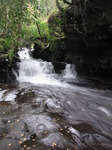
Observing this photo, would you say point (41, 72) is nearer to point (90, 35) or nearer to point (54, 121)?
point (90, 35)

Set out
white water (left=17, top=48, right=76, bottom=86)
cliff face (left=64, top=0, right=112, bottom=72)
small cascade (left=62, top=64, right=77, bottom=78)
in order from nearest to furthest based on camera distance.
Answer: cliff face (left=64, top=0, right=112, bottom=72) → white water (left=17, top=48, right=76, bottom=86) → small cascade (left=62, top=64, right=77, bottom=78)

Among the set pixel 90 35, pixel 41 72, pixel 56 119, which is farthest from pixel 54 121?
pixel 41 72

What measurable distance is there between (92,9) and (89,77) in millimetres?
4610

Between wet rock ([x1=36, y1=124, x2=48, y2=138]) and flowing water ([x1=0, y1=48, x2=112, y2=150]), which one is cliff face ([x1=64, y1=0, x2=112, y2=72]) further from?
wet rock ([x1=36, y1=124, x2=48, y2=138])

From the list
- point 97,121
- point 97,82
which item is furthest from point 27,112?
point 97,82

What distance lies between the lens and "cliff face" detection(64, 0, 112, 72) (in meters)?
7.85

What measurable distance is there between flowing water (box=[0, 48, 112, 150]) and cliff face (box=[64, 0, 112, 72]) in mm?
2699

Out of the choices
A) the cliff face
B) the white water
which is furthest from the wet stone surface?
the white water

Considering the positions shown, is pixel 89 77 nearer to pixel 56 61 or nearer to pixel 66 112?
pixel 56 61

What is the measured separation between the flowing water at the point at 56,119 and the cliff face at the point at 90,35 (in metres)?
2.70

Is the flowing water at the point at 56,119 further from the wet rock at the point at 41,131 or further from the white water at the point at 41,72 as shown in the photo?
the white water at the point at 41,72

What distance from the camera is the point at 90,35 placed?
9.56m

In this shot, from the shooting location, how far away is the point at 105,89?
8.56 metres

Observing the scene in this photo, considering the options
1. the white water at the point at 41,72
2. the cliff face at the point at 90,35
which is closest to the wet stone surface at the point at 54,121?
the cliff face at the point at 90,35
